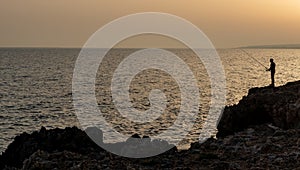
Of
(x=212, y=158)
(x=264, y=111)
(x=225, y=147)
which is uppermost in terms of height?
(x=264, y=111)

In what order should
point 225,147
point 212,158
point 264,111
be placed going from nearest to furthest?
point 212,158
point 225,147
point 264,111

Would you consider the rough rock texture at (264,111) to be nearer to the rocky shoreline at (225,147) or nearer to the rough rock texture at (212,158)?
the rocky shoreline at (225,147)

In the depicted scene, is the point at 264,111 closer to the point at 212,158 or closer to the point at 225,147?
the point at 225,147

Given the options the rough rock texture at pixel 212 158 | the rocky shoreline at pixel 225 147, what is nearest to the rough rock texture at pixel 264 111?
the rocky shoreline at pixel 225 147

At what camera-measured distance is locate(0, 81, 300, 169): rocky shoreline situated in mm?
13562

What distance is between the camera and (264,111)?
2241 centimetres

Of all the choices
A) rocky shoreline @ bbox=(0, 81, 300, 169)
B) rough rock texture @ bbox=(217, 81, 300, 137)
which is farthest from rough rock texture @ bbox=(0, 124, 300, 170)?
rough rock texture @ bbox=(217, 81, 300, 137)

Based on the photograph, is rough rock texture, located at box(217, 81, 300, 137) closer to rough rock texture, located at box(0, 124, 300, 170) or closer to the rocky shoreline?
the rocky shoreline

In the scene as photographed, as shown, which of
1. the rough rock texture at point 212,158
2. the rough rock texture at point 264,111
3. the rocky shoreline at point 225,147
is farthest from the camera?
the rough rock texture at point 264,111

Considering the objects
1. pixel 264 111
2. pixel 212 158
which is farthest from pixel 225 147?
pixel 264 111

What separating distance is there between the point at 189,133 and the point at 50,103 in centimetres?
2770

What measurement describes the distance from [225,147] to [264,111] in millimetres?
7326

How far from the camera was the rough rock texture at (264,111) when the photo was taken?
20375mm

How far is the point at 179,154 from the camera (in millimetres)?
15219
